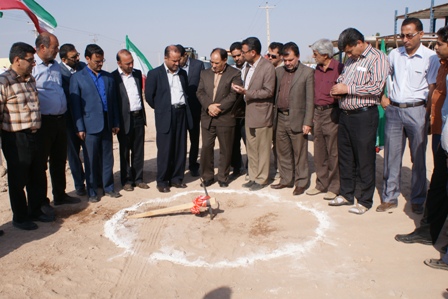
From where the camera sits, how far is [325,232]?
4629mm

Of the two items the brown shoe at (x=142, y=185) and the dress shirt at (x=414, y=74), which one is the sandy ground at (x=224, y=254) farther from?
the dress shirt at (x=414, y=74)

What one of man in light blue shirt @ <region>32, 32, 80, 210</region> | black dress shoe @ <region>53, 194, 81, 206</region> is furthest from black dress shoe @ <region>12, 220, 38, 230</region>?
black dress shoe @ <region>53, 194, 81, 206</region>

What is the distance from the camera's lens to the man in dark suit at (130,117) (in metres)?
6.11

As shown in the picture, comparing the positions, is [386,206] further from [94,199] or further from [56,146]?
[56,146]

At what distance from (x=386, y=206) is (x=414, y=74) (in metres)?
1.76

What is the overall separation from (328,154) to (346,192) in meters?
0.61

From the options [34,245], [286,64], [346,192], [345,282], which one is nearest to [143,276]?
[34,245]

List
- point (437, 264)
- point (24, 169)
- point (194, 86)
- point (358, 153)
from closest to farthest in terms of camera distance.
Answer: point (437, 264), point (24, 169), point (358, 153), point (194, 86)

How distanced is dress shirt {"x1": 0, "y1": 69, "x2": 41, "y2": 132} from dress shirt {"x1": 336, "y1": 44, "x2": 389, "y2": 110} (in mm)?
3884

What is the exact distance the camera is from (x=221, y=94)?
6.16 m

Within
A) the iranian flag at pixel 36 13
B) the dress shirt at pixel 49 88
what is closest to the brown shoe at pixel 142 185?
Result: the dress shirt at pixel 49 88

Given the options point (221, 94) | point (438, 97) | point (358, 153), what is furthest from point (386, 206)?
point (221, 94)

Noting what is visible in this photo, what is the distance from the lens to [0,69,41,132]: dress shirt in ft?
14.6

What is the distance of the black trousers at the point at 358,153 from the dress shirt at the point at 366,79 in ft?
0.49
